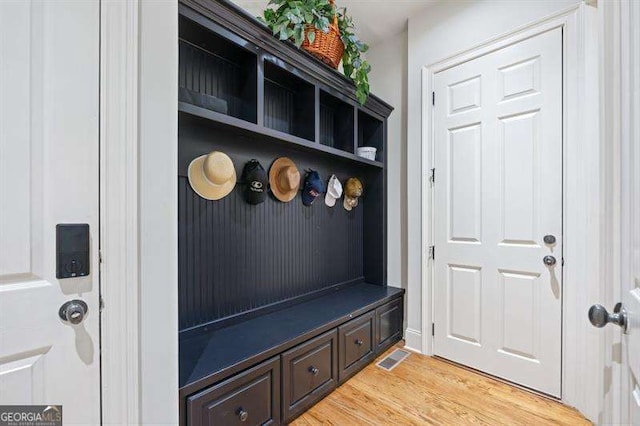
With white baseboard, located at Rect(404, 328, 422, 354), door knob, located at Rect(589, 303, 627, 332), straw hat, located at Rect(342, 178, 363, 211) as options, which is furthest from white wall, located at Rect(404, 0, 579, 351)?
door knob, located at Rect(589, 303, 627, 332)

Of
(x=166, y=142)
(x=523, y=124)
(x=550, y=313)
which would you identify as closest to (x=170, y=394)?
(x=166, y=142)

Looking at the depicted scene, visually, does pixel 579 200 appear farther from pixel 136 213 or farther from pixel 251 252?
pixel 136 213

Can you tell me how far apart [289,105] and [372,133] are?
966 millimetres

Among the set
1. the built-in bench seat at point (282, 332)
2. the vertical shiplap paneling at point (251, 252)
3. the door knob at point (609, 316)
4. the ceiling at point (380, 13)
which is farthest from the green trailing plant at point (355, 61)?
the door knob at point (609, 316)

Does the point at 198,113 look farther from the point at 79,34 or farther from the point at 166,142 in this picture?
the point at 79,34

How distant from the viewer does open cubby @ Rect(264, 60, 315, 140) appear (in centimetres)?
199

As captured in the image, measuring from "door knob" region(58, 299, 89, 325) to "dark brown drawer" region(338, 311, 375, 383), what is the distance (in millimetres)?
1400

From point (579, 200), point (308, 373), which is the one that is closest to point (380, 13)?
point (579, 200)

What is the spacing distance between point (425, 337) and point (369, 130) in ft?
6.30

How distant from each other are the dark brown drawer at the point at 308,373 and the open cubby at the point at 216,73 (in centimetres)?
135

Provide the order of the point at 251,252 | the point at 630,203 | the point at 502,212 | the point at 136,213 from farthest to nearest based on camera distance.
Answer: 1. the point at 502,212
2. the point at 251,252
3. the point at 136,213
4. the point at 630,203

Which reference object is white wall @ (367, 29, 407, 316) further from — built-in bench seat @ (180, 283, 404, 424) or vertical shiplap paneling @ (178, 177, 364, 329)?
vertical shiplap paneling @ (178, 177, 364, 329)

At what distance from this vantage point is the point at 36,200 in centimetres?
82

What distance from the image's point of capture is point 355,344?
6.65 ft
